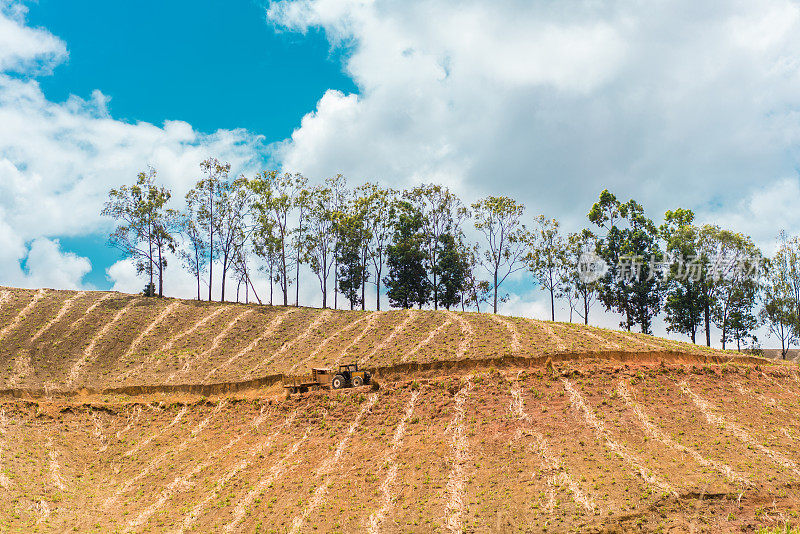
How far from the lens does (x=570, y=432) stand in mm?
32562

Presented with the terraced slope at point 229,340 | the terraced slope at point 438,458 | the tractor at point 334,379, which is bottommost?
the terraced slope at point 438,458

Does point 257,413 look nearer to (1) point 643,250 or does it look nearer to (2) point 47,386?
(2) point 47,386

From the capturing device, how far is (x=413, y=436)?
3469 centimetres

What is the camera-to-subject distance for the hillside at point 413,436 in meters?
27.3

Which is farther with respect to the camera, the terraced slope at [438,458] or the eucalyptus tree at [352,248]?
the eucalyptus tree at [352,248]

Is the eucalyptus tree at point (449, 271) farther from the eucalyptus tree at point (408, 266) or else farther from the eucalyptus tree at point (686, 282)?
the eucalyptus tree at point (686, 282)

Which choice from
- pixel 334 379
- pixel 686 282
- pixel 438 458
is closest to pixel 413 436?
pixel 438 458

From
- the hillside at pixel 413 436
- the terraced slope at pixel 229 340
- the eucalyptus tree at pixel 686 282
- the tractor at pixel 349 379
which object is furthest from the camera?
the eucalyptus tree at pixel 686 282

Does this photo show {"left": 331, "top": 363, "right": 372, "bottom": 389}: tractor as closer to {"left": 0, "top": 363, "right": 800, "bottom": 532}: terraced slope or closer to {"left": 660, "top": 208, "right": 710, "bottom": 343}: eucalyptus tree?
{"left": 0, "top": 363, "right": 800, "bottom": 532}: terraced slope

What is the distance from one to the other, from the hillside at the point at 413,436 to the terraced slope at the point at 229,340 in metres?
0.30

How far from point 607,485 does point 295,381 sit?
24503mm

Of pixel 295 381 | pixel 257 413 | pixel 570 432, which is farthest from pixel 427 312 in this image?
pixel 570 432

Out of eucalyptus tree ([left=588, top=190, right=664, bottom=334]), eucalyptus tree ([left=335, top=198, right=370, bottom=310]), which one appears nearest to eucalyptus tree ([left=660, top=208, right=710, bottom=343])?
eucalyptus tree ([left=588, top=190, right=664, bottom=334])

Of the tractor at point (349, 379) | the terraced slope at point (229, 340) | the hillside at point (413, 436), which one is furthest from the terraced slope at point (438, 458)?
the terraced slope at point (229, 340)
